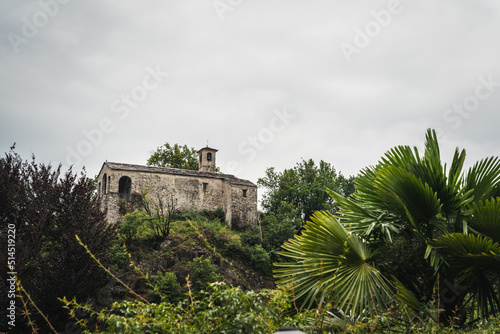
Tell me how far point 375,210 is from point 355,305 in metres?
1.78

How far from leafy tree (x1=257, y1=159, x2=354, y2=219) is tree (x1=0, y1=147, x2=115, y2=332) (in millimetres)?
26579

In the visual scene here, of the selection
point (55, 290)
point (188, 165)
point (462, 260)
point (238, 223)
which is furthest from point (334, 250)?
point (188, 165)

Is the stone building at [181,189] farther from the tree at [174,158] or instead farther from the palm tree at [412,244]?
the palm tree at [412,244]

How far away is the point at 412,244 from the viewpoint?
20.1 ft

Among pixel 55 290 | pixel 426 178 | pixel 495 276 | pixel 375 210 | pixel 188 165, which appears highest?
pixel 188 165

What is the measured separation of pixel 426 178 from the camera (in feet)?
21.2

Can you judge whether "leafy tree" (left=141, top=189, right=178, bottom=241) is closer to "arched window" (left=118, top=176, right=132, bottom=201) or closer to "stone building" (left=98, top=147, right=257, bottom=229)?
"stone building" (left=98, top=147, right=257, bottom=229)

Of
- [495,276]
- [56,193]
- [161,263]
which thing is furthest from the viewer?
[161,263]

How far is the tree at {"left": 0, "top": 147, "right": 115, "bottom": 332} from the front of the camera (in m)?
10.1

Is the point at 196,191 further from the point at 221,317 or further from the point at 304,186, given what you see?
the point at 221,317

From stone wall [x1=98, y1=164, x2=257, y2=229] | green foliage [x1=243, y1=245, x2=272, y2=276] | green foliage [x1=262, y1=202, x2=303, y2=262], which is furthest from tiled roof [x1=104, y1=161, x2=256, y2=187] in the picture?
A: green foliage [x1=243, y1=245, x2=272, y2=276]

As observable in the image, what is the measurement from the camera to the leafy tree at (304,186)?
40.2m

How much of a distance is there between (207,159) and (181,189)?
517cm

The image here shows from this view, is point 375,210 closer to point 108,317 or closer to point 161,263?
point 108,317
